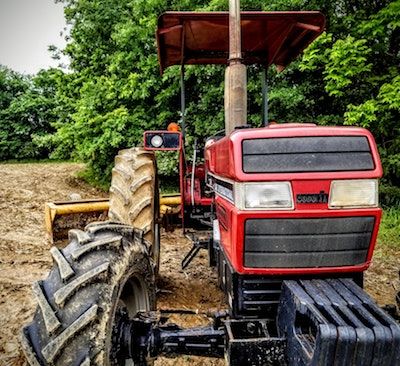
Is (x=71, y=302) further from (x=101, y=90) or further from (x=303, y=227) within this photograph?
(x=101, y=90)

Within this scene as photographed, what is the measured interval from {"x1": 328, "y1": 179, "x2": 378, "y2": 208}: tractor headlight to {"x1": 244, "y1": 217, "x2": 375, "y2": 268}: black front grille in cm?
7

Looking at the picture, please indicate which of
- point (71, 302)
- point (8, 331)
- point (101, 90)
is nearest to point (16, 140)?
point (101, 90)

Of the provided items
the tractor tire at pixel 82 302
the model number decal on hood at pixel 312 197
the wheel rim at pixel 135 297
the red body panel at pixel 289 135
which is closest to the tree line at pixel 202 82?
the red body panel at pixel 289 135

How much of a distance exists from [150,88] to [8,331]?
6.82m

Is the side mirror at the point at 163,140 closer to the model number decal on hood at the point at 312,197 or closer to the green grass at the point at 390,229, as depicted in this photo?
the model number decal on hood at the point at 312,197

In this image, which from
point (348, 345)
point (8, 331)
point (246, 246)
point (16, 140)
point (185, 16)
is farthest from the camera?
point (16, 140)

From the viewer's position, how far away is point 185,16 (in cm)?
299

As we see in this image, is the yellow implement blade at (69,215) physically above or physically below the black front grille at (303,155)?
below

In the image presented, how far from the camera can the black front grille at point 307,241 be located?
167cm

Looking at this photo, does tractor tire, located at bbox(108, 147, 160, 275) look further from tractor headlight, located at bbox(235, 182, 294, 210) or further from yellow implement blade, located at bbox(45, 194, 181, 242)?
yellow implement blade, located at bbox(45, 194, 181, 242)

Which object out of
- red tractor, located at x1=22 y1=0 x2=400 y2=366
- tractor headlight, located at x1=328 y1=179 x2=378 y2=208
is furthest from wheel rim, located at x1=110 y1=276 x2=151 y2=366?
tractor headlight, located at x1=328 y1=179 x2=378 y2=208

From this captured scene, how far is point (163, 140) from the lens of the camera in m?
3.29

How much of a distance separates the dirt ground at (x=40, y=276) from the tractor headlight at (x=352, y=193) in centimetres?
95

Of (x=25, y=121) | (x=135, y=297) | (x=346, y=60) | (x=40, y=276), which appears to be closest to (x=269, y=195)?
(x=135, y=297)
